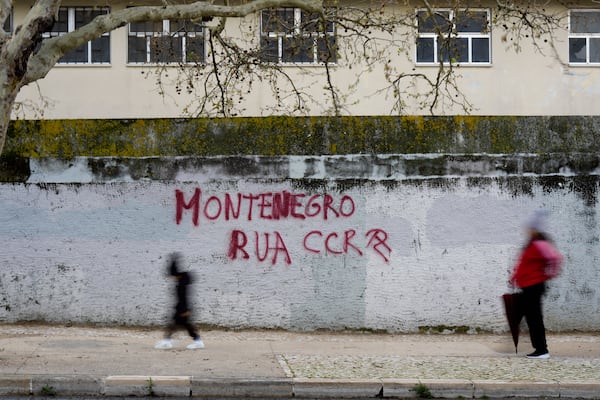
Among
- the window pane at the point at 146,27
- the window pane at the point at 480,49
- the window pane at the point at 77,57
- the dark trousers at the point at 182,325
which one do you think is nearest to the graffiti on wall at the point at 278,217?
the dark trousers at the point at 182,325

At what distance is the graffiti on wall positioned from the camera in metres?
11.4

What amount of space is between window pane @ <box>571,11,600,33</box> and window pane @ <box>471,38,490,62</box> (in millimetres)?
2141

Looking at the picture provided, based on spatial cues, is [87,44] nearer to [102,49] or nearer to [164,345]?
[102,49]

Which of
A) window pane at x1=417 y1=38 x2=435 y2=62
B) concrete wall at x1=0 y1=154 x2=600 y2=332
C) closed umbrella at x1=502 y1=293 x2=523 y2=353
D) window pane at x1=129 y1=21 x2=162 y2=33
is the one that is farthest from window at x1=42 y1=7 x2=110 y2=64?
closed umbrella at x1=502 y1=293 x2=523 y2=353

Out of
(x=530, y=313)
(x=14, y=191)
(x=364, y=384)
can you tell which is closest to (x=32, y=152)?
(x=14, y=191)

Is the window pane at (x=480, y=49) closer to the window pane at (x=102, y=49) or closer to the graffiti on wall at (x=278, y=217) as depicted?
the window pane at (x=102, y=49)

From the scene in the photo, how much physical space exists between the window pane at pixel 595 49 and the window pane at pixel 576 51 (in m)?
0.21

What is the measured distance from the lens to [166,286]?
11.4 metres

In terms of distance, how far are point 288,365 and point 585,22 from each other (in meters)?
15.3

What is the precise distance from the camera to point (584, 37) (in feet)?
71.3

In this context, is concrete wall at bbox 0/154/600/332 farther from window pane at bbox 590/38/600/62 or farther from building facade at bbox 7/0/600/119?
window pane at bbox 590/38/600/62

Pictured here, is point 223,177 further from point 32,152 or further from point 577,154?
point 577,154

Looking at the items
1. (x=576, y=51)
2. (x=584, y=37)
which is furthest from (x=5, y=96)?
(x=584, y=37)

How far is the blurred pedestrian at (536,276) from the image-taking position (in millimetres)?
9922
